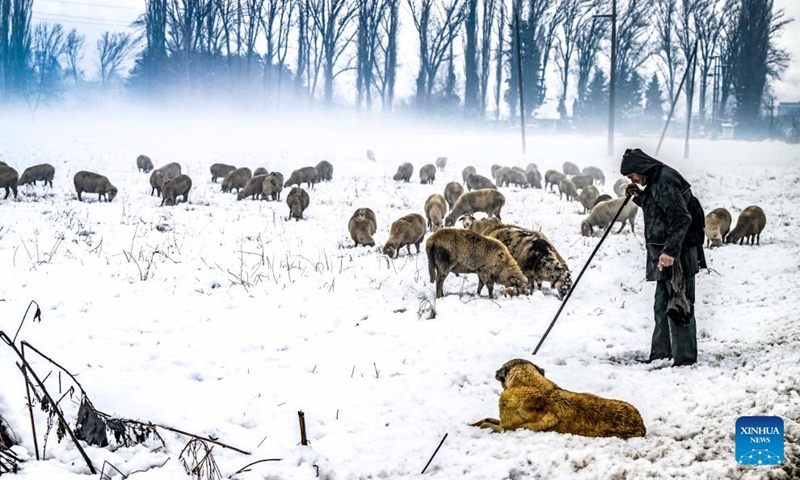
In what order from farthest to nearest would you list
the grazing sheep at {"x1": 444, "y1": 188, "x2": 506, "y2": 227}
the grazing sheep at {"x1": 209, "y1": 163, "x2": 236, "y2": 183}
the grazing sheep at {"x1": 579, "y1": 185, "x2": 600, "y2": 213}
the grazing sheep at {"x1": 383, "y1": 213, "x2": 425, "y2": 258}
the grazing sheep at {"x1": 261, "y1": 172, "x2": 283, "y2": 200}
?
1. the grazing sheep at {"x1": 209, "y1": 163, "x2": 236, "y2": 183}
2. the grazing sheep at {"x1": 261, "y1": 172, "x2": 283, "y2": 200}
3. the grazing sheep at {"x1": 579, "y1": 185, "x2": 600, "y2": 213}
4. the grazing sheep at {"x1": 444, "y1": 188, "x2": 506, "y2": 227}
5. the grazing sheep at {"x1": 383, "y1": 213, "x2": 425, "y2": 258}

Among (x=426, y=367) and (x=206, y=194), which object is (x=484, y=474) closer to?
(x=426, y=367)

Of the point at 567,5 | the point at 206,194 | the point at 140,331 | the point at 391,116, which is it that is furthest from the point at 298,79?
the point at 140,331

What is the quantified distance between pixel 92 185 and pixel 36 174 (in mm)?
2903

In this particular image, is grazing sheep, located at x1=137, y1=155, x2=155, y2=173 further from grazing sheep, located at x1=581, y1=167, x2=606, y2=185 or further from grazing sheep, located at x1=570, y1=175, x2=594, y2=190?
grazing sheep, located at x1=581, y1=167, x2=606, y2=185

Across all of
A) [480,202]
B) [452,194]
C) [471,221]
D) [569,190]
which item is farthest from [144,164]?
[471,221]

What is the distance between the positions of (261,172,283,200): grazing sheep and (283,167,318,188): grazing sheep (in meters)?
2.58

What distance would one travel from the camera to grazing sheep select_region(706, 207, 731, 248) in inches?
468

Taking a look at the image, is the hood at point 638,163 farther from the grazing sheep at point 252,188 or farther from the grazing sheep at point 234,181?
the grazing sheep at point 234,181

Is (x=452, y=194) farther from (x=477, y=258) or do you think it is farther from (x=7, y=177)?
(x=7, y=177)

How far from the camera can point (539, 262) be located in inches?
314

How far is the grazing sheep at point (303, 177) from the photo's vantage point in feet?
67.7

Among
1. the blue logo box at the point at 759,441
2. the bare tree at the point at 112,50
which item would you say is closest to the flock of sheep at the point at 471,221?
the blue logo box at the point at 759,441

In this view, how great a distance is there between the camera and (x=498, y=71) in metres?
57.3

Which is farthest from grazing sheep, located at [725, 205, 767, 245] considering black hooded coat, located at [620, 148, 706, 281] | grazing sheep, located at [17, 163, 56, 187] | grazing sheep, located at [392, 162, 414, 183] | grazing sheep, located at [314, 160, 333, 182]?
grazing sheep, located at [17, 163, 56, 187]
